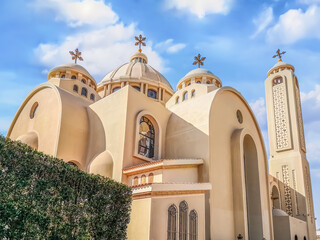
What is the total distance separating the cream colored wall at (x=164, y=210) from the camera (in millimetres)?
8773

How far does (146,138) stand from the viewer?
46.6 ft

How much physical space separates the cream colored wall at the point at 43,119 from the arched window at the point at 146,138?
3.59 metres

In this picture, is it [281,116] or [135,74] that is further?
[135,74]

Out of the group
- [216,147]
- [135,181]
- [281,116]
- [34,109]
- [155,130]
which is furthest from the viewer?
[281,116]

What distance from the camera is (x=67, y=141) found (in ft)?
43.9

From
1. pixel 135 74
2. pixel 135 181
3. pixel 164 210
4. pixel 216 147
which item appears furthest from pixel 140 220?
pixel 135 74

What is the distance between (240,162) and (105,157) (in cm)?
602

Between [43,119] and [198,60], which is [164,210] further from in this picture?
[198,60]

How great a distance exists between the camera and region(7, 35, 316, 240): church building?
9.51m

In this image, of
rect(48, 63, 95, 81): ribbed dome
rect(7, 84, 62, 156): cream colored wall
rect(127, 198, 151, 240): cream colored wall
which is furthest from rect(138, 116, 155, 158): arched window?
rect(48, 63, 95, 81): ribbed dome

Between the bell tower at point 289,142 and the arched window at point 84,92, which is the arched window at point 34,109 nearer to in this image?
the arched window at point 84,92

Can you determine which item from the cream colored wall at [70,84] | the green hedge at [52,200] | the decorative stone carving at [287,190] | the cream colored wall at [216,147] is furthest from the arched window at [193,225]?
the decorative stone carving at [287,190]

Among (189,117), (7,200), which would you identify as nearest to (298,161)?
(189,117)

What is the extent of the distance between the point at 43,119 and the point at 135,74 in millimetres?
9884
